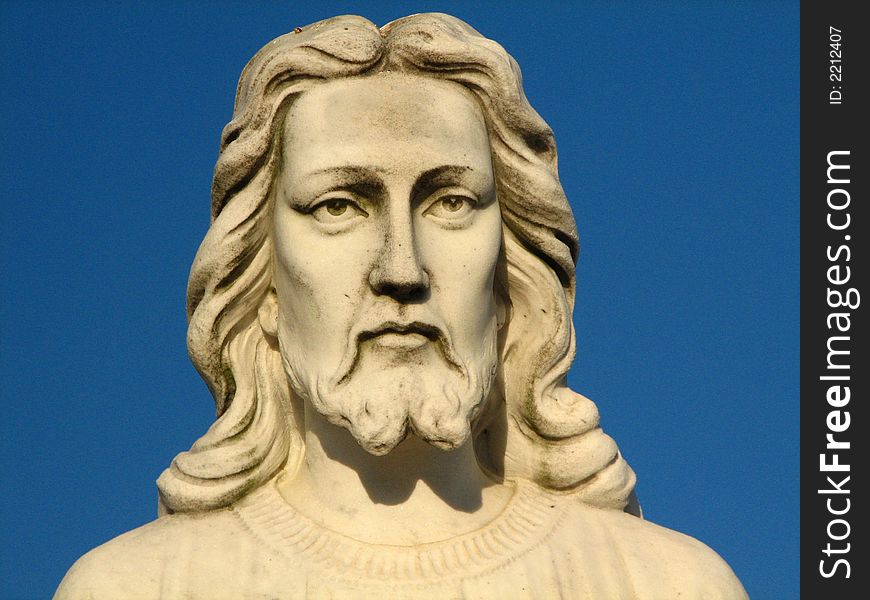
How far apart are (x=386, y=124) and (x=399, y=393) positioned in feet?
4.22

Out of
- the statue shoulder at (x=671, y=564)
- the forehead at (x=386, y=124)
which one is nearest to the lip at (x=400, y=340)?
the forehead at (x=386, y=124)

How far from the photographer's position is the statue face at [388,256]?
10492mm

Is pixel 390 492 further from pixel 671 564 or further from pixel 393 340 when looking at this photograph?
pixel 671 564

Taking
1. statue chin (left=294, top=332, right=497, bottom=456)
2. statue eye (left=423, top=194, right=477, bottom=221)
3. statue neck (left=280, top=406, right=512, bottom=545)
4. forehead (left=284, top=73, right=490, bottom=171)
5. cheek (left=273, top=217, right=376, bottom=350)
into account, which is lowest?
statue neck (left=280, top=406, right=512, bottom=545)

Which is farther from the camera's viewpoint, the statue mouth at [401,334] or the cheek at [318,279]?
the cheek at [318,279]

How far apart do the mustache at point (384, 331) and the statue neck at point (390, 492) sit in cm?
49

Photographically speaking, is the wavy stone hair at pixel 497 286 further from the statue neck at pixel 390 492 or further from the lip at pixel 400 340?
the lip at pixel 400 340

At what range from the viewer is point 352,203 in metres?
10.7

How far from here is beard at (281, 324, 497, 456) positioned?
411 inches

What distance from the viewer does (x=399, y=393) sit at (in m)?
10.5

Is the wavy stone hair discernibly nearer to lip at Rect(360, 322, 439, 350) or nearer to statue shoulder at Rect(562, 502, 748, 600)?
statue shoulder at Rect(562, 502, 748, 600)

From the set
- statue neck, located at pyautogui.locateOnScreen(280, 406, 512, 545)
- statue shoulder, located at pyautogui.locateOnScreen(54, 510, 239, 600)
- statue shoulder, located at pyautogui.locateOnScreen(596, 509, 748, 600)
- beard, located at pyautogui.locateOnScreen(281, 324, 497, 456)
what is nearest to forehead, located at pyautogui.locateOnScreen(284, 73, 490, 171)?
beard, located at pyautogui.locateOnScreen(281, 324, 497, 456)

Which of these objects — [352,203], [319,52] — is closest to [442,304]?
[352,203]

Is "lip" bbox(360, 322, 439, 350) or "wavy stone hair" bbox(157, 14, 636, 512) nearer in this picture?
"lip" bbox(360, 322, 439, 350)
